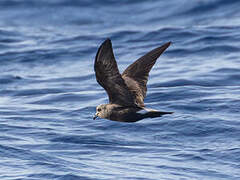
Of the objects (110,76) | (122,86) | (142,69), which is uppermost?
(142,69)

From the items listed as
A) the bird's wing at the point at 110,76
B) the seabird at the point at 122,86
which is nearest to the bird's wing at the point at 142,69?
the seabird at the point at 122,86

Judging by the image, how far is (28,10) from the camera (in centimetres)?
2581

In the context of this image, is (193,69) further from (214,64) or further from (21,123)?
(21,123)

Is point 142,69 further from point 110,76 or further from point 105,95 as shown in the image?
point 105,95

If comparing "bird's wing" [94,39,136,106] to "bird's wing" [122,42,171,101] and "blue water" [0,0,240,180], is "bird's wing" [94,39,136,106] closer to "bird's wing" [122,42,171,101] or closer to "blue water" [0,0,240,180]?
"bird's wing" [122,42,171,101]

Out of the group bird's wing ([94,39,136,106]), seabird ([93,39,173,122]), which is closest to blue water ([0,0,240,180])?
seabird ([93,39,173,122])

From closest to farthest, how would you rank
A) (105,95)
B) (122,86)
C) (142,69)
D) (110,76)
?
1. (110,76)
2. (122,86)
3. (142,69)
4. (105,95)

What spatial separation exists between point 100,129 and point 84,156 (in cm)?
153

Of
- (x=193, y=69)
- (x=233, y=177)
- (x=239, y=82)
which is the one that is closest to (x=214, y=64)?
(x=193, y=69)

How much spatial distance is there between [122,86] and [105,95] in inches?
207

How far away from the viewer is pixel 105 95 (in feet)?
46.5

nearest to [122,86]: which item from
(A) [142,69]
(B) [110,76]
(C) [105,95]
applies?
(B) [110,76]

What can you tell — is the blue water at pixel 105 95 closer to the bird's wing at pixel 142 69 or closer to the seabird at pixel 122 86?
the seabird at pixel 122 86

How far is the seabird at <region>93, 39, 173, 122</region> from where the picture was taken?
27.6 feet
